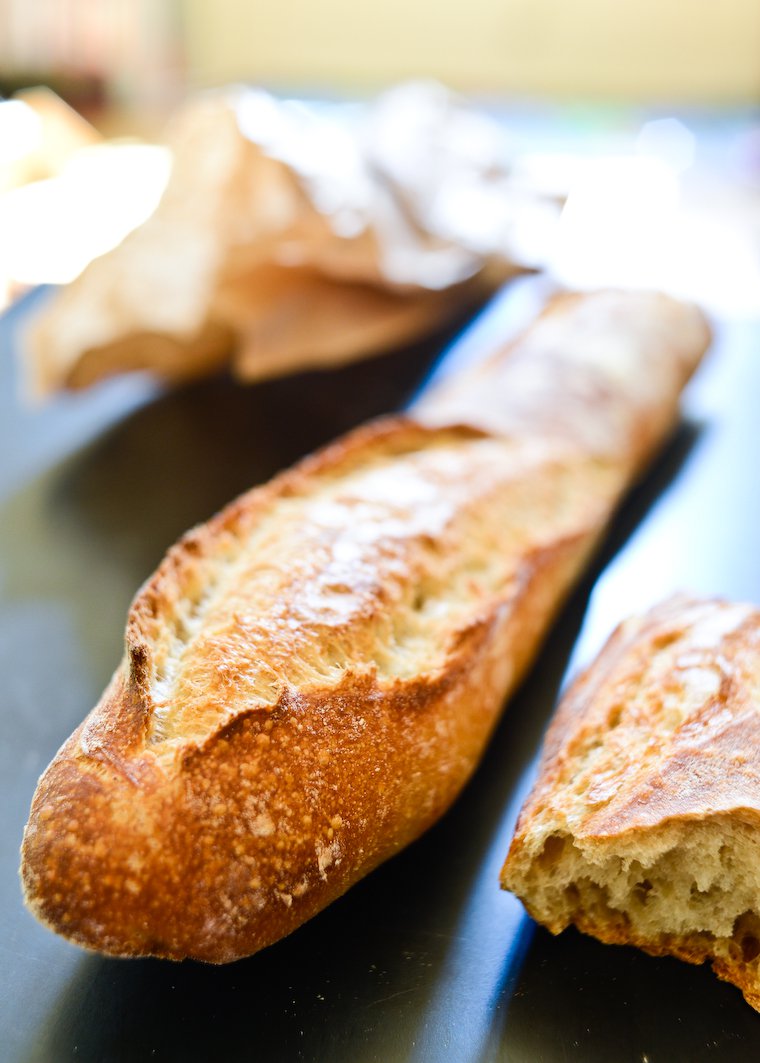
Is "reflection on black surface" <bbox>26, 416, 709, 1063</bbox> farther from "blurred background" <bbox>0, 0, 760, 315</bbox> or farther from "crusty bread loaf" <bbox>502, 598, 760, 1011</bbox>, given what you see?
"blurred background" <bbox>0, 0, 760, 315</bbox>

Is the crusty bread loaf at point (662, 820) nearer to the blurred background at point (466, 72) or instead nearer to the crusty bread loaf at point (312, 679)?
the crusty bread loaf at point (312, 679)

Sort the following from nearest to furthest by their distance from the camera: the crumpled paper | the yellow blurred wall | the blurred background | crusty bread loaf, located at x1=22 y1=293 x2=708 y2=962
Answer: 1. crusty bread loaf, located at x1=22 y1=293 x2=708 y2=962
2. the crumpled paper
3. the blurred background
4. the yellow blurred wall

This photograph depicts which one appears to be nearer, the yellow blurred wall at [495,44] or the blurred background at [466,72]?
the blurred background at [466,72]

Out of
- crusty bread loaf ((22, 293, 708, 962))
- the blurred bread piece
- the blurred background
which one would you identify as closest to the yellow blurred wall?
the blurred background

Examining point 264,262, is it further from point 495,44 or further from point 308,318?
point 495,44

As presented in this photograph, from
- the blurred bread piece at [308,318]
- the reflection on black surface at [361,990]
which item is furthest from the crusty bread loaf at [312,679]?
the blurred bread piece at [308,318]

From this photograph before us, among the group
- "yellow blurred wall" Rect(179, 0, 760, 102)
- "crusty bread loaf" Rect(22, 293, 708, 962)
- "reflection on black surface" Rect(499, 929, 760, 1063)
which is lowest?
"yellow blurred wall" Rect(179, 0, 760, 102)

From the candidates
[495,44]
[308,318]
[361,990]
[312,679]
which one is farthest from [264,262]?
[495,44]
